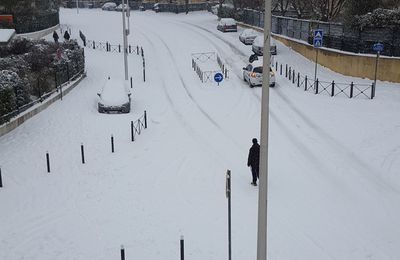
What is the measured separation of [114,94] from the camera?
26.9 metres

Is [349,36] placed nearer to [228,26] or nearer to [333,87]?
[333,87]

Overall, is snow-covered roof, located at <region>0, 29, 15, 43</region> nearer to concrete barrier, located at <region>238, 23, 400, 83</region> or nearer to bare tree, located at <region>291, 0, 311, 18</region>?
concrete barrier, located at <region>238, 23, 400, 83</region>

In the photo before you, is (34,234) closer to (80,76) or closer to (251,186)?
(251,186)

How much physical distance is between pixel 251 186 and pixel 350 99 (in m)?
12.7

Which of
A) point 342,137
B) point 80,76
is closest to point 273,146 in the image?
point 342,137

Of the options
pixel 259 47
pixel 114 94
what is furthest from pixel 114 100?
pixel 259 47

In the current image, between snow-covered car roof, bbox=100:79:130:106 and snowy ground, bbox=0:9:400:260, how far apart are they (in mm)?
849

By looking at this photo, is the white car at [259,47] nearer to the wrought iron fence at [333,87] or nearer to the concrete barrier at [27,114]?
the wrought iron fence at [333,87]

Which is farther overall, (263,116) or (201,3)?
(201,3)

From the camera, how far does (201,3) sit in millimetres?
87438

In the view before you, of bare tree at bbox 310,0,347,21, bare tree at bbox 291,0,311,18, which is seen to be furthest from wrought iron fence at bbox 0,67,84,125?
bare tree at bbox 291,0,311,18

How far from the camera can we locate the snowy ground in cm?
1281

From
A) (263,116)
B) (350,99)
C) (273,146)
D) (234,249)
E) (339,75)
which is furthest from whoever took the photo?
(339,75)

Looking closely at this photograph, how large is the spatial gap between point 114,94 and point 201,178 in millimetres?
11240
